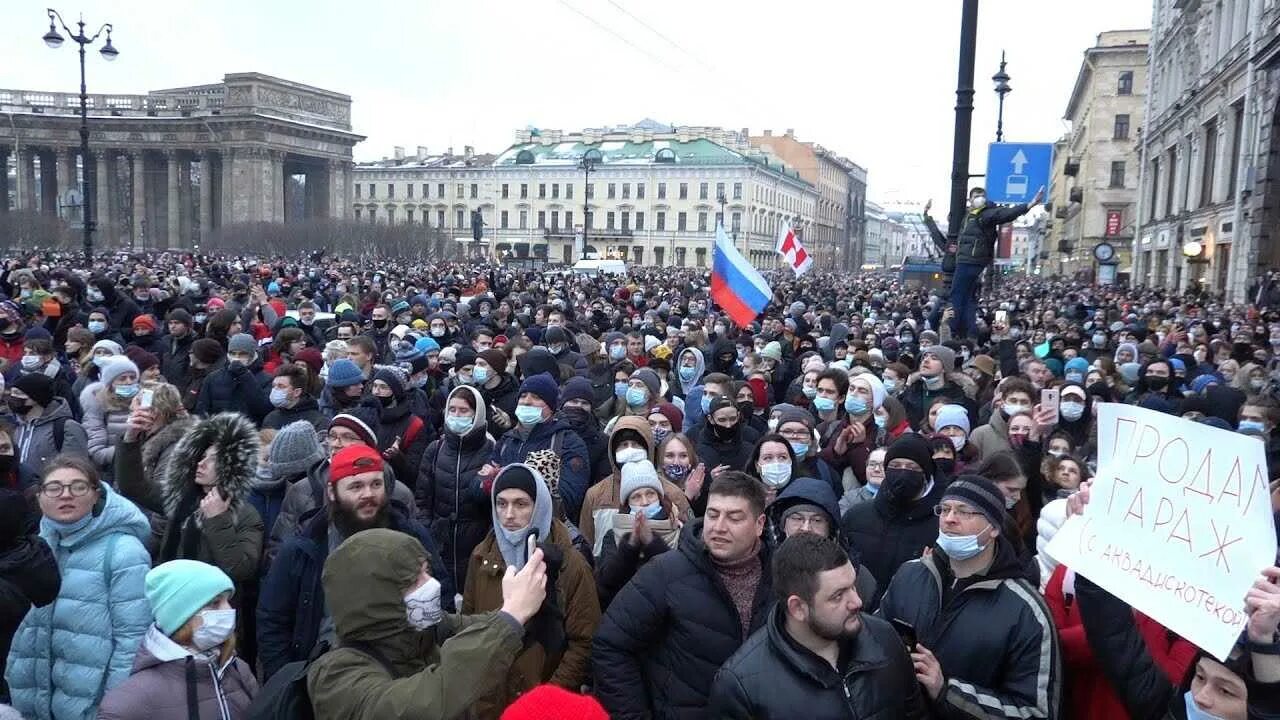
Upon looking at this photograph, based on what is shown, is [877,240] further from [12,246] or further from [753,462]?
[753,462]

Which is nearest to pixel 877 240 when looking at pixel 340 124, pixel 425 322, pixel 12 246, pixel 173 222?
pixel 340 124

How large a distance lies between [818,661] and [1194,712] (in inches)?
39.9

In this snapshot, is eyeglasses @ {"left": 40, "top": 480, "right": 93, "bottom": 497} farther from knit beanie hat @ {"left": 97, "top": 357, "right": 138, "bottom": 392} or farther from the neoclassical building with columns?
the neoclassical building with columns

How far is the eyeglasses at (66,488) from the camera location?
3.71 meters

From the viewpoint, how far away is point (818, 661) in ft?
9.15

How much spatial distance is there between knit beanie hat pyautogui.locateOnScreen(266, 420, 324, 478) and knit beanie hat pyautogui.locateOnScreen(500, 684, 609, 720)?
3.35 m

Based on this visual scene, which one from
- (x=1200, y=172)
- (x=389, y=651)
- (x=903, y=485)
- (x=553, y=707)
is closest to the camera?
(x=553, y=707)

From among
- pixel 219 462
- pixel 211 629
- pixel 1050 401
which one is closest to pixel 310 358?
pixel 219 462

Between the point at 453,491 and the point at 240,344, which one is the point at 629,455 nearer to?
the point at 453,491

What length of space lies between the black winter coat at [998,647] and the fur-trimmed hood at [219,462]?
3225 mm

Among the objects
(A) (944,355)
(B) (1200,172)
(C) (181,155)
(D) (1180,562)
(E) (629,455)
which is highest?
(C) (181,155)

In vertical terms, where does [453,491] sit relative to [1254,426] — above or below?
below

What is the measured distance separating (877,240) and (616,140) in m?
91.8

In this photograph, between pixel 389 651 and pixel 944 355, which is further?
pixel 944 355
